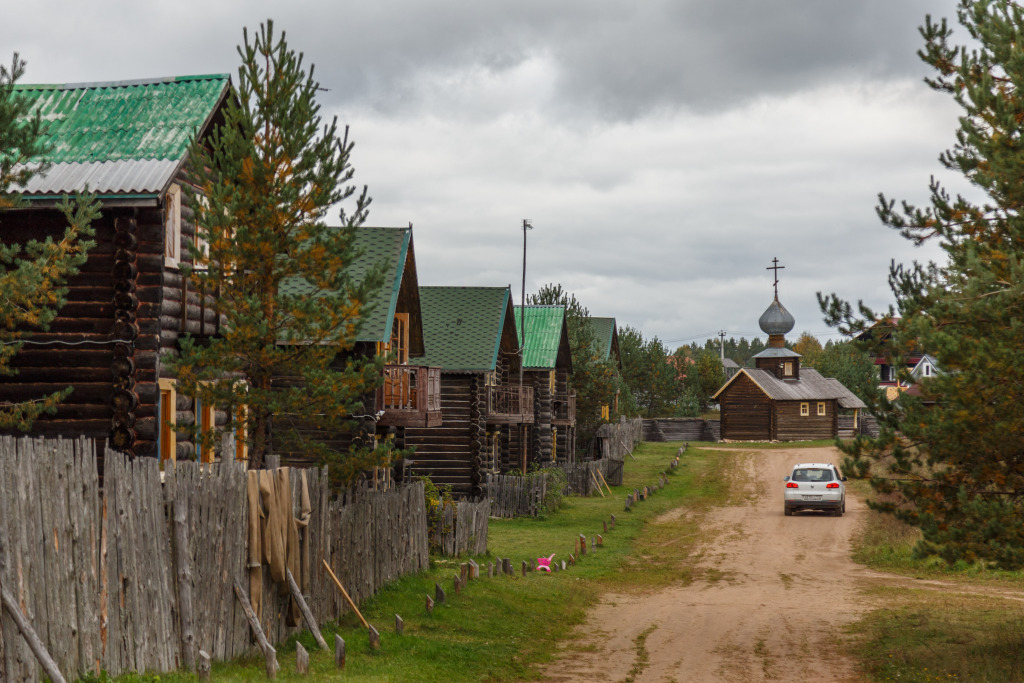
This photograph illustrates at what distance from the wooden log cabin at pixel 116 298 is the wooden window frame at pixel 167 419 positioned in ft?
0.06

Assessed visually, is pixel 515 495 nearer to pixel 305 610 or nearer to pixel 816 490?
pixel 816 490

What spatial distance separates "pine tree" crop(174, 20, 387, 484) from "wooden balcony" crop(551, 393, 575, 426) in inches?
1304

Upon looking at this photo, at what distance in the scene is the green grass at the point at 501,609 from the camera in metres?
12.3

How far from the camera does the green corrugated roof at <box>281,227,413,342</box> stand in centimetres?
2432

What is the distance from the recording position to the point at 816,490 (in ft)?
116

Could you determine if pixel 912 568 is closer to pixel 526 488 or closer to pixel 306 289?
pixel 526 488

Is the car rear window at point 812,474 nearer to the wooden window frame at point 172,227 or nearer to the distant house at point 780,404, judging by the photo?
the wooden window frame at point 172,227

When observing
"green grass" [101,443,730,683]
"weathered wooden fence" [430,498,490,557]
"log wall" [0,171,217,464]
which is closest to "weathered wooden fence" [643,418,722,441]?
"green grass" [101,443,730,683]

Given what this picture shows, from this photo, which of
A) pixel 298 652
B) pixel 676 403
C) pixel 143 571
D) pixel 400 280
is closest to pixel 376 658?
pixel 298 652

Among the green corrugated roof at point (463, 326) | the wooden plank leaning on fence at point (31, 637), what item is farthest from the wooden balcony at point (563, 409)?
the wooden plank leaning on fence at point (31, 637)

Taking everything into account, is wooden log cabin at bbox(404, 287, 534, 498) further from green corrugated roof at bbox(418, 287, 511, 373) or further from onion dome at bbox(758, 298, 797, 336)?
onion dome at bbox(758, 298, 797, 336)

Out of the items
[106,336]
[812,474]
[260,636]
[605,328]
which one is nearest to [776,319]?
[605,328]

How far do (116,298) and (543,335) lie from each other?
31.7m

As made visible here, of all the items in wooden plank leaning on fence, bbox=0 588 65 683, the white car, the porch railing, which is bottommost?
the white car
